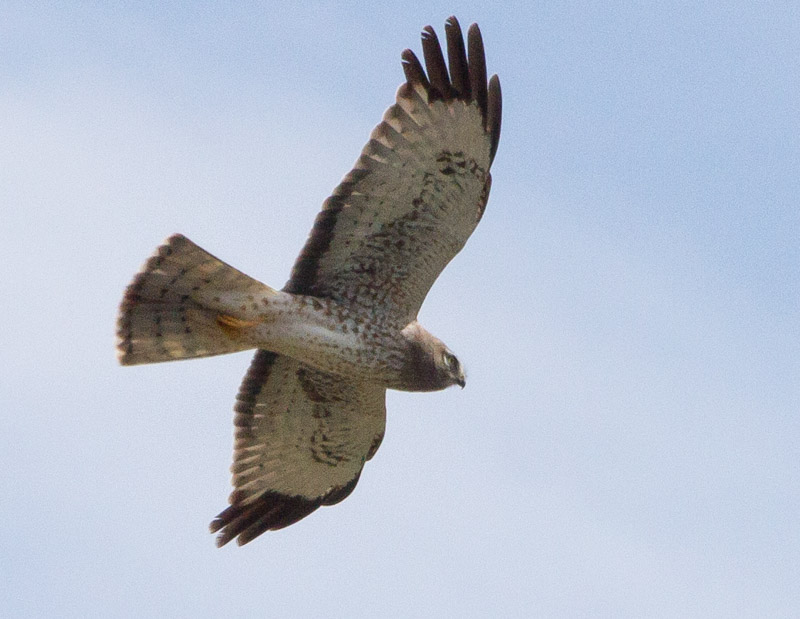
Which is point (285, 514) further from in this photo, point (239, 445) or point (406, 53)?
point (406, 53)

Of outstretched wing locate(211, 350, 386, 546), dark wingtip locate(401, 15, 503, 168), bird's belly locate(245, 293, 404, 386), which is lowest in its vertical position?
outstretched wing locate(211, 350, 386, 546)

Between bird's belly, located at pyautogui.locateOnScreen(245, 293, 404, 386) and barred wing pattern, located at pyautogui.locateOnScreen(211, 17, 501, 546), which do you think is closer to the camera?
barred wing pattern, located at pyautogui.locateOnScreen(211, 17, 501, 546)

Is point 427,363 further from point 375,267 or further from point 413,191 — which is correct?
point 413,191

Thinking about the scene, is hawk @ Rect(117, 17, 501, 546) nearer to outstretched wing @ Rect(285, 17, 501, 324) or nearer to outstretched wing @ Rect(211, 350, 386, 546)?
outstretched wing @ Rect(285, 17, 501, 324)

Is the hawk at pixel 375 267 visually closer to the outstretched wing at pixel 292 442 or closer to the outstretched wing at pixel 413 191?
the outstretched wing at pixel 413 191

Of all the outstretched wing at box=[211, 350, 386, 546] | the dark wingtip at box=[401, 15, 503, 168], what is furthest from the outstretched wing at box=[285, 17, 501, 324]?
the outstretched wing at box=[211, 350, 386, 546]

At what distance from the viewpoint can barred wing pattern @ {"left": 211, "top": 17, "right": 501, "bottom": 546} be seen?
30.5 feet

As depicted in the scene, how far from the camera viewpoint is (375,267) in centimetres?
967

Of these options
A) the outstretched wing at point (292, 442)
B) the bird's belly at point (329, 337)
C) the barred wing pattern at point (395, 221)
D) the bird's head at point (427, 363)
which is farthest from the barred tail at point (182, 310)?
the bird's head at point (427, 363)

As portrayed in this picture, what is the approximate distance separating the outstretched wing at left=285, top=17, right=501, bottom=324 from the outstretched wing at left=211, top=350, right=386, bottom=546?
82 cm

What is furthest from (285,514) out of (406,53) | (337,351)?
(406,53)

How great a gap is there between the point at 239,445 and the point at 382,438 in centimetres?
98

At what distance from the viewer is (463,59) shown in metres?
9.30

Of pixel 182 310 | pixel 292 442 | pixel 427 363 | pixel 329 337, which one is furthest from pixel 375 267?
pixel 292 442
